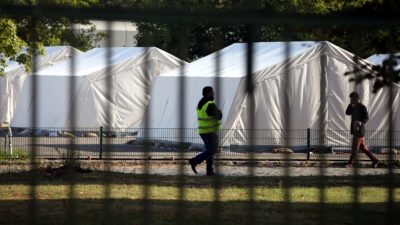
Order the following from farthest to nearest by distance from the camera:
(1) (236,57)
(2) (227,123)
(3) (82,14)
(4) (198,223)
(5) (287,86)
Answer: (2) (227,123) < (4) (198,223) < (1) (236,57) < (5) (287,86) < (3) (82,14)

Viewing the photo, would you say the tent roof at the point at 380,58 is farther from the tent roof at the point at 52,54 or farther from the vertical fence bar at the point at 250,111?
the tent roof at the point at 52,54

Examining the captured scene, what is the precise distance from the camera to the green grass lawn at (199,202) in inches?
204

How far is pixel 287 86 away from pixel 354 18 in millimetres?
570

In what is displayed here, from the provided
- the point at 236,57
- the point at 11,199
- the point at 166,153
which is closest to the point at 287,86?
the point at 236,57

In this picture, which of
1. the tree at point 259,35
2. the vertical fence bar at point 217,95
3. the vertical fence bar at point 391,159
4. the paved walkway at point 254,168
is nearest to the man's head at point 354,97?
the vertical fence bar at point 391,159

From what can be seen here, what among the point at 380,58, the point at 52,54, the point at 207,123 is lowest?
the point at 207,123

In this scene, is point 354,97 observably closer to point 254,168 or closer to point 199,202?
point 254,168

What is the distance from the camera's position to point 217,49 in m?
4.43

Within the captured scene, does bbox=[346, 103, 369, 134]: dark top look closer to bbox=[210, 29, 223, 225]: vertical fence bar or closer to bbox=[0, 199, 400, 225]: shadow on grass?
bbox=[0, 199, 400, 225]: shadow on grass

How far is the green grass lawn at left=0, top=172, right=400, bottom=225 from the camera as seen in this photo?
17.0ft

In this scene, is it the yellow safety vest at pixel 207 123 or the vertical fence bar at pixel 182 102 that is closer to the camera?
the vertical fence bar at pixel 182 102

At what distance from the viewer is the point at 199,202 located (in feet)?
23.8

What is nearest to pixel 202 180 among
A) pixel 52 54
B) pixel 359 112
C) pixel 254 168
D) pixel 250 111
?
pixel 359 112

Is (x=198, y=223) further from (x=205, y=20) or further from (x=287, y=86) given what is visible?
(x=205, y=20)
